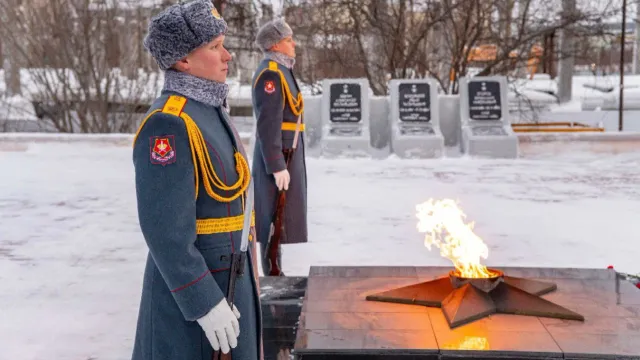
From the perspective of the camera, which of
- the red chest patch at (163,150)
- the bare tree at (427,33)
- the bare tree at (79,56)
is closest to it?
the red chest patch at (163,150)

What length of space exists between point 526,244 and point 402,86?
6.65 m

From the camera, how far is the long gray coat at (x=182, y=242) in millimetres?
2555

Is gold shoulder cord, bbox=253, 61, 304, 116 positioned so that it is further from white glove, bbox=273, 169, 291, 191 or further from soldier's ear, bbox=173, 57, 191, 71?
soldier's ear, bbox=173, 57, 191, 71

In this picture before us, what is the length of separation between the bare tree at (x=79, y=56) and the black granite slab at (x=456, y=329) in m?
14.2

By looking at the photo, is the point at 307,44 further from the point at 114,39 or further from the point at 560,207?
the point at 560,207

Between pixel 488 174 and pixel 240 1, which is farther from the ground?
pixel 240 1

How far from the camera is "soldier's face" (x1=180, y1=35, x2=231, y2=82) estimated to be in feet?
8.87

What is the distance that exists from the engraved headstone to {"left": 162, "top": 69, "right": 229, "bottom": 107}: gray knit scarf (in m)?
10.1

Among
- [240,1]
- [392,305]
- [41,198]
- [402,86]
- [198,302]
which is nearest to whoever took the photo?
[198,302]

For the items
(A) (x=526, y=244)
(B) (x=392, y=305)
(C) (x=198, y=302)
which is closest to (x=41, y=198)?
(A) (x=526, y=244)

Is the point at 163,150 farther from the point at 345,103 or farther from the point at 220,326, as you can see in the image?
the point at 345,103

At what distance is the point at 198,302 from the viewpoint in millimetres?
2549

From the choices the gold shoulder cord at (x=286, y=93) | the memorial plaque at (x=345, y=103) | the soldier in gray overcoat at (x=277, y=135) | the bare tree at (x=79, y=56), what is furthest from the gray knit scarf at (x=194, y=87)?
the bare tree at (x=79, y=56)

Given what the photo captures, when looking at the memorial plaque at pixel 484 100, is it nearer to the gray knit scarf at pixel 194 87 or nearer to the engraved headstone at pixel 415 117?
the engraved headstone at pixel 415 117
